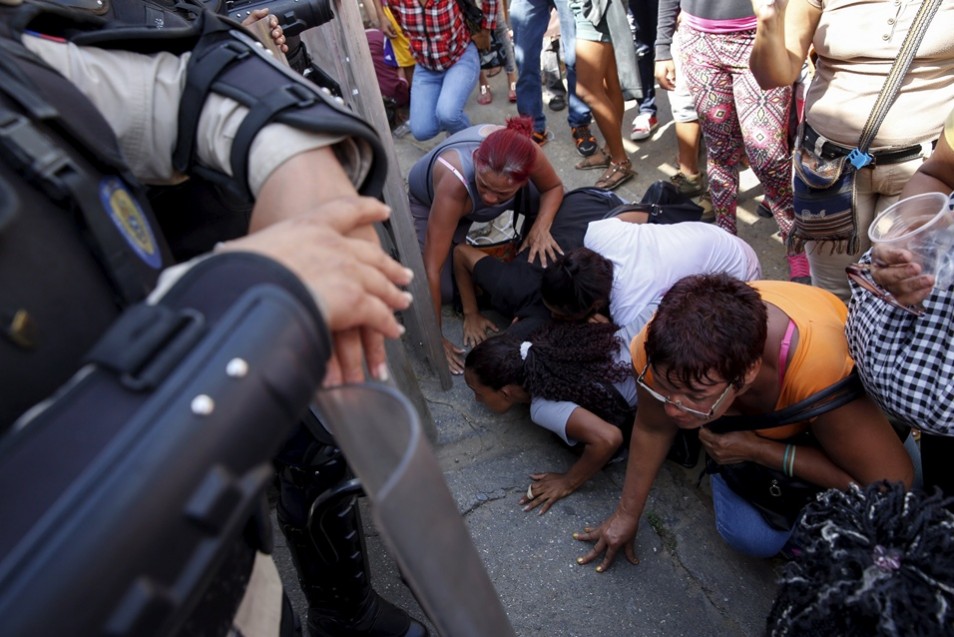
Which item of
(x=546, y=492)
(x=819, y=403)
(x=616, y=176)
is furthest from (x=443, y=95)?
(x=819, y=403)

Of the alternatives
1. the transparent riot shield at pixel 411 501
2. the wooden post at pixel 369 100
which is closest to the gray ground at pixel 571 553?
the wooden post at pixel 369 100

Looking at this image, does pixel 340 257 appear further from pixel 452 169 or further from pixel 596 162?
pixel 596 162

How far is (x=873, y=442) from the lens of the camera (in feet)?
5.90

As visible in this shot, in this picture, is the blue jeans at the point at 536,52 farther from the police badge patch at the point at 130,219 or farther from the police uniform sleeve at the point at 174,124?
the police badge patch at the point at 130,219

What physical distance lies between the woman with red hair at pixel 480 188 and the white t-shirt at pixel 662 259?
1.38 ft

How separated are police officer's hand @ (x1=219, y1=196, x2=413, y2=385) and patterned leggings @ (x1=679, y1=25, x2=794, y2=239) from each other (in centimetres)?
251

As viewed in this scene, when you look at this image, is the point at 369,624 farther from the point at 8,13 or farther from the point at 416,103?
the point at 416,103

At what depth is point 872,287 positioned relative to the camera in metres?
1.58

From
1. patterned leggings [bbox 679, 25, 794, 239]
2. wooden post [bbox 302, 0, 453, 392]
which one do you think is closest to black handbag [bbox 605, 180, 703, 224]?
patterned leggings [bbox 679, 25, 794, 239]

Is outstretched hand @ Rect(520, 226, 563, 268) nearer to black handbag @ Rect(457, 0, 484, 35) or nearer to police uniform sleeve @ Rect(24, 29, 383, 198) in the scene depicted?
black handbag @ Rect(457, 0, 484, 35)

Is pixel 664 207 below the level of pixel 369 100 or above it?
below

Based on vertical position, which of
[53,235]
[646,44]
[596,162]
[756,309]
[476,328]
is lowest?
[476,328]

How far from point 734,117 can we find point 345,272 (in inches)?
112

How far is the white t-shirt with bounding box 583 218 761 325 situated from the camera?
2789mm
